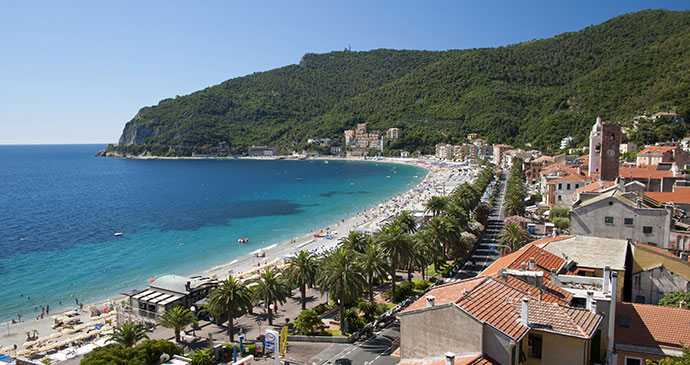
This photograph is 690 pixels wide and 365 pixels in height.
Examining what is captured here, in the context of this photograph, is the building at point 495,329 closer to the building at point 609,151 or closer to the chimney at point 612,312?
the chimney at point 612,312

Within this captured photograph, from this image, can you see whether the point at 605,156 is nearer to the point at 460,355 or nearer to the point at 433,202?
the point at 433,202

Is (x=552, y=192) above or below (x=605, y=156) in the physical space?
below

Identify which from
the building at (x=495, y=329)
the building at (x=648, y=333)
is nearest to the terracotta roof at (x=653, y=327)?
the building at (x=648, y=333)

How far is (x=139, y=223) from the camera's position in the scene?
69.1m

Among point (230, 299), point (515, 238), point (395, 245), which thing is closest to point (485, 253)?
point (515, 238)

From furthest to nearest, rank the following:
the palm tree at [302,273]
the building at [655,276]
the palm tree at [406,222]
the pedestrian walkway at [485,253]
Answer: the palm tree at [406,222]
the pedestrian walkway at [485,253]
the palm tree at [302,273]
the building at [655,276]

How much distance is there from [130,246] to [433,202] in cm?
3931

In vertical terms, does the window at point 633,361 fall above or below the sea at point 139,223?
above

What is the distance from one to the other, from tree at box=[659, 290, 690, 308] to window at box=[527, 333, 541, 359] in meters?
12.3

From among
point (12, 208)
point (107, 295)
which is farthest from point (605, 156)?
point (12, 208)

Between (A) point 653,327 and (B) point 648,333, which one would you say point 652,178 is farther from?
(B) point 648,333

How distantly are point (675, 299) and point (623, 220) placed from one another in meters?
9.98

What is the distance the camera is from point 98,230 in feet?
210

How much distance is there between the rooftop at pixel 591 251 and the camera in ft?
63.0
